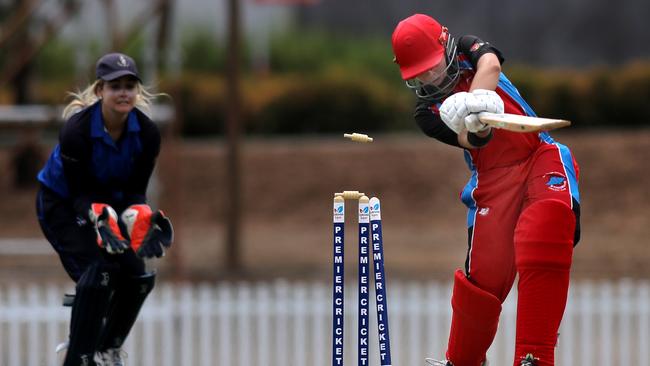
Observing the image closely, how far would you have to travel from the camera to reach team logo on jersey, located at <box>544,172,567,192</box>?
15.9 feet

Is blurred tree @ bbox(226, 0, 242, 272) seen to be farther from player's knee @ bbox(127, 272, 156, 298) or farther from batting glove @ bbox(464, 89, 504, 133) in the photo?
batting glove @ bbox(464, 89, 504, 133)

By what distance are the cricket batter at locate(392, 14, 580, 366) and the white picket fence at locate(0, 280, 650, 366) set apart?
17.2 feet

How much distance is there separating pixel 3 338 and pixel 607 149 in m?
10.7

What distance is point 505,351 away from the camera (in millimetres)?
10406

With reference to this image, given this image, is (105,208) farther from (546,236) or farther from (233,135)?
(233,135)

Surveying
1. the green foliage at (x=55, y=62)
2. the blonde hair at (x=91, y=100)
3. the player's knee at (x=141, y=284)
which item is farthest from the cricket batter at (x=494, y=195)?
the green foliage at (x=55, y=62)

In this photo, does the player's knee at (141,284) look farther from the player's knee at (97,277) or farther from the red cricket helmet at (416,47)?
the red cricket helmet at (416,47)

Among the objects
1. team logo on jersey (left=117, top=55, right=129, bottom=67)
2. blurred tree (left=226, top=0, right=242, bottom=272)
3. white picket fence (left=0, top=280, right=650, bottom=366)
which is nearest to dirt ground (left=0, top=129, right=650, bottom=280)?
blurred tree (left=226, top=0, right=242, bottom=272)

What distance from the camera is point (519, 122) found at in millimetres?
4449

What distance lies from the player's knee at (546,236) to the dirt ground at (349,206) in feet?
30.6

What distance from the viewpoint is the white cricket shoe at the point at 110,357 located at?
587cm

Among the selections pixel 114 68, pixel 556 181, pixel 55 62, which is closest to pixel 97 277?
pixel 114 68

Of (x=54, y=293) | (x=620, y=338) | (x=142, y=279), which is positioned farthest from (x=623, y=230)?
(x=142, y=279)

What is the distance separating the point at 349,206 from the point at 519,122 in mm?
12616
